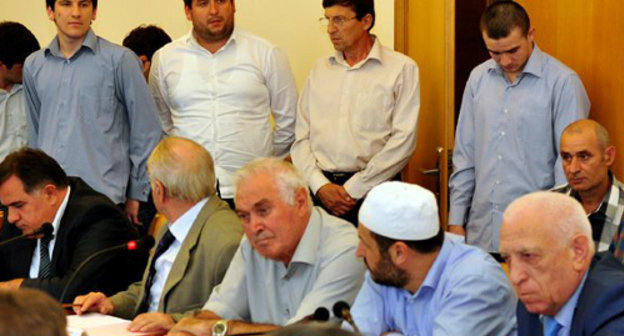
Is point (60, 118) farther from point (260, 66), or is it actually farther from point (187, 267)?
point (187, 267)

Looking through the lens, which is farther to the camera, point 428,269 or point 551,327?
point 428,269

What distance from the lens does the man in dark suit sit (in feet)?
14.2

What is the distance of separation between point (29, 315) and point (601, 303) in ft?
4.86

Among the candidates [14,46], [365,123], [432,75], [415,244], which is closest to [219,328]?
[415,244]

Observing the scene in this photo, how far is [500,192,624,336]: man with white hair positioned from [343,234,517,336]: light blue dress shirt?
0.29 meters

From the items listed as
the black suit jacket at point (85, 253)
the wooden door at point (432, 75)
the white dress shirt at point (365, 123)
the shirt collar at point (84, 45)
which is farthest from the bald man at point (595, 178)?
the shirt collar at point (84, 45)

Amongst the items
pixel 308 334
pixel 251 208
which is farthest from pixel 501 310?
pixel 308 334

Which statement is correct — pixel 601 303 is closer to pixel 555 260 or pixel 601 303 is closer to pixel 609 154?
pixel 555 260

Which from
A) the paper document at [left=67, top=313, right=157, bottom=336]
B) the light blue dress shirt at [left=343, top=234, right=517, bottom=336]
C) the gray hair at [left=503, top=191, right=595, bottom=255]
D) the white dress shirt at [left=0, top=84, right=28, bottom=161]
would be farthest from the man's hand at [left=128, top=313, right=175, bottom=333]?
the white dress shirt at [left=0, top=84, right=28, bottom=161]

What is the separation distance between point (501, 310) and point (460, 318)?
15 cm

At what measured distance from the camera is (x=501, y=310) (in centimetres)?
312

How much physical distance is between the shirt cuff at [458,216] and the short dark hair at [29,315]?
11.2 feet

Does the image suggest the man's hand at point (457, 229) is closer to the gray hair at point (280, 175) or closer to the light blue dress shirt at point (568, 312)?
the gray hair at point (280, 175)

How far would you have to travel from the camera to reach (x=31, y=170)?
4387 millimetres
